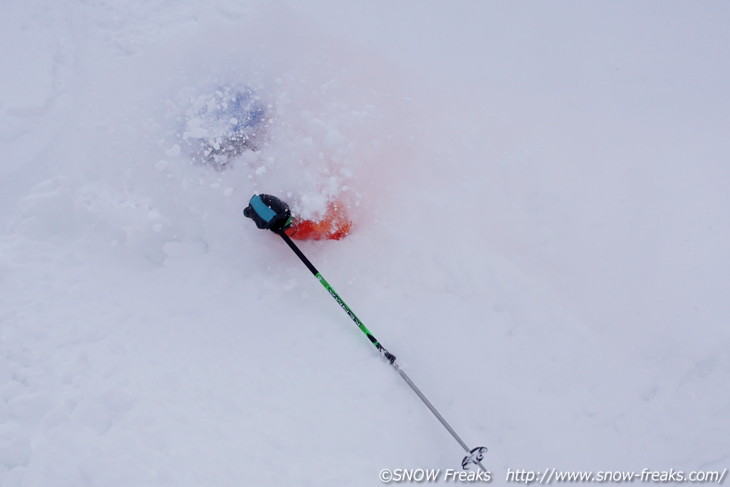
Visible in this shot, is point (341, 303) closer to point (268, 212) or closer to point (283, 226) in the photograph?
point (283, 226)

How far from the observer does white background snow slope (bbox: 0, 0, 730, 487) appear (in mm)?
3309

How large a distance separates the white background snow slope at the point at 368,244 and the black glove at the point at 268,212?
41 cm

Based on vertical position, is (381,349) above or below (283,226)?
below

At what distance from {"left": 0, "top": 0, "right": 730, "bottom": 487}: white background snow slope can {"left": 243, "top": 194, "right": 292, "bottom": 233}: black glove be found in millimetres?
415

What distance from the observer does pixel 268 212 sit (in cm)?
381

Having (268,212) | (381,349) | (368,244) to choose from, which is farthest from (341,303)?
(268,212)

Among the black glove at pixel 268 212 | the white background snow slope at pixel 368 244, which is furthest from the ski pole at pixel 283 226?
the white background snow slope at pixel 368 244

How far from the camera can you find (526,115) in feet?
16.3

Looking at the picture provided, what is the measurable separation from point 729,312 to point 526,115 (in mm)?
2603

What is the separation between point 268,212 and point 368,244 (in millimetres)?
1016

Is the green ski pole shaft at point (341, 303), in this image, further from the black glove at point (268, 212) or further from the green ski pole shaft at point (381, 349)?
the black glove at point (268, 212)

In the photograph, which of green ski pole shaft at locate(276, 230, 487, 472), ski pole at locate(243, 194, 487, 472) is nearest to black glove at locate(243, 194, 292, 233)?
ski pole at locate(243, 194, 487, 472)

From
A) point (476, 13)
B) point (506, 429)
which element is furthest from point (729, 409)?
point (476, 13)

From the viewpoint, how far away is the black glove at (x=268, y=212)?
3.82 meters
